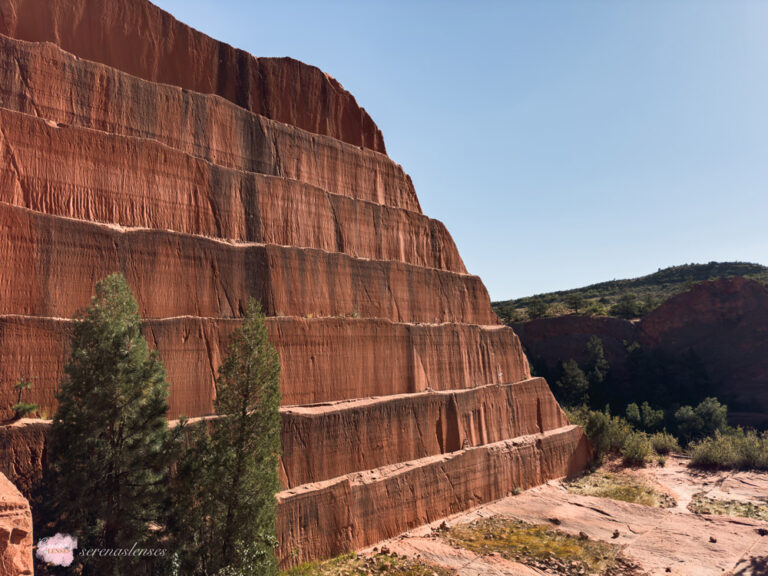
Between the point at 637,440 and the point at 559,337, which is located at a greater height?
the point at 559,337

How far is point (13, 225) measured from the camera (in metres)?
10.6

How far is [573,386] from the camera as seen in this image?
154ft

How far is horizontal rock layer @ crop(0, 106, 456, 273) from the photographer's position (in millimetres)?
11766

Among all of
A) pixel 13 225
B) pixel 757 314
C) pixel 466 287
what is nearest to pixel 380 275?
pixel 466 287

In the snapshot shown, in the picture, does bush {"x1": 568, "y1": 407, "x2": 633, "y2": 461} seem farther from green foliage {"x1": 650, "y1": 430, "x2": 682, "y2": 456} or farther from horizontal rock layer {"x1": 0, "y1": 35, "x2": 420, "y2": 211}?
horizontal rock layer {"x1": 0, "y1": 35, "x2": 420, "y2": 211}

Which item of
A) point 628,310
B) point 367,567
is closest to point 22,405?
point 367,567

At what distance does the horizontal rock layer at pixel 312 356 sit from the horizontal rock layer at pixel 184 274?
0.77 meters

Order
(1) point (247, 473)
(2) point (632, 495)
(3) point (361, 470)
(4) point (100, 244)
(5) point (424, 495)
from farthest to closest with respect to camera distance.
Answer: (2) point (632, 495), (5) point (424, 495), (3) point (361, 470), (4) point (100, 244), (1) point (247, 473)

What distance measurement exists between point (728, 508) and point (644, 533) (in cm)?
604

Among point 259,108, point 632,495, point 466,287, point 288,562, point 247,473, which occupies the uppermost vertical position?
point 259,108

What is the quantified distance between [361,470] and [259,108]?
13.1 m

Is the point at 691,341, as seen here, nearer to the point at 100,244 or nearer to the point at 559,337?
the point at 559,337

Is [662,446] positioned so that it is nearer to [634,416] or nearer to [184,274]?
[634,416]

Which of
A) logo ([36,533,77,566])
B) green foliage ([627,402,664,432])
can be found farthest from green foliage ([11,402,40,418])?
green foliage ([627,402,664,432])
